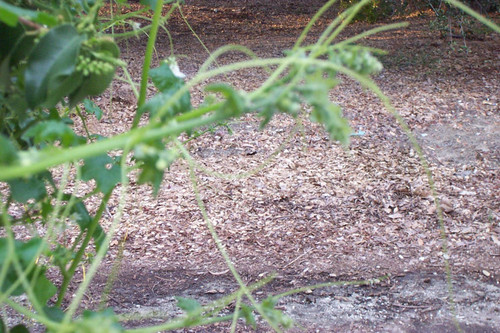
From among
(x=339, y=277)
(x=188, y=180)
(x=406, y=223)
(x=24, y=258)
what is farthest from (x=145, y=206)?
(x=24, y=258)

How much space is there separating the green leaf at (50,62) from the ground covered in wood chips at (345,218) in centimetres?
100

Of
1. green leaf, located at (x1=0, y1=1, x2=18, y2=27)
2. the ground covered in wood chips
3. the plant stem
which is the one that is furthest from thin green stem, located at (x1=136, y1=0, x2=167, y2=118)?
the ground covered in wood chips

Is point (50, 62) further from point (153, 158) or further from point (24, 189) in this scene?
point (24, 189)

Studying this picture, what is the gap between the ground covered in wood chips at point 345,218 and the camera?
92.1 inches

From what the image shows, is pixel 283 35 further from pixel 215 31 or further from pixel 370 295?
pixel 370 295

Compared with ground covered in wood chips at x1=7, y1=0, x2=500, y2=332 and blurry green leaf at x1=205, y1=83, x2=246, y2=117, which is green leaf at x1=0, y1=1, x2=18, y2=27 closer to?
blurry green leaf at x1=205, y1=83, x2=246, y2=117

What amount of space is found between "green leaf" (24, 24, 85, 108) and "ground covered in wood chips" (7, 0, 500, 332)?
100cm

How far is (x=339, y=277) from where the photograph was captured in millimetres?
2537

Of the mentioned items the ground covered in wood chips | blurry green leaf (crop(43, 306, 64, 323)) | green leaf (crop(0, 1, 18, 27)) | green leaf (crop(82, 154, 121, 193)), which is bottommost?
the ground covered in wood chips

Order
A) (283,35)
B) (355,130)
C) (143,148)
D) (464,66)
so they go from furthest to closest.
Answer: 1. (283,35)
2. (464,66)
3. (355,130)
4. (143,148)

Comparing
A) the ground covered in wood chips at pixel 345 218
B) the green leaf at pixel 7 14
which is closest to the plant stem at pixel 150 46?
the green leaf at pixel 7 14

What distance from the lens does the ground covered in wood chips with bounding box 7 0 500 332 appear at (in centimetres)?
234

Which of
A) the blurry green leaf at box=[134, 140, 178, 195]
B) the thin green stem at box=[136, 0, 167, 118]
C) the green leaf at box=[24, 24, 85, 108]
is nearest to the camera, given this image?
the blurry green leaf at box=[134, 140, 178, 195]

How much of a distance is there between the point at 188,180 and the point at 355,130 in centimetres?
140
